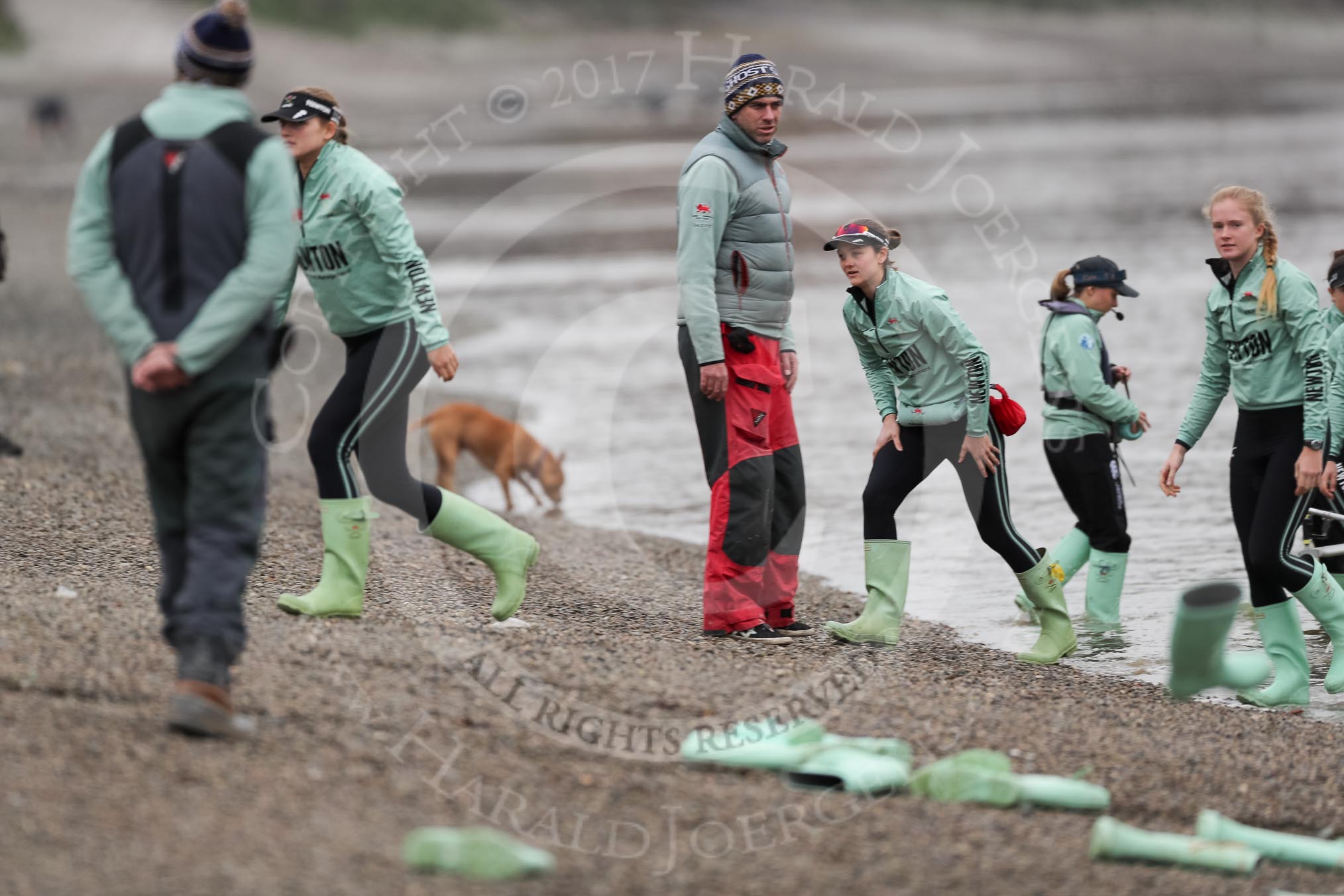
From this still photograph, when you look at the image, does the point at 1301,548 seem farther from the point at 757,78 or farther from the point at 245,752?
the point at 245,752

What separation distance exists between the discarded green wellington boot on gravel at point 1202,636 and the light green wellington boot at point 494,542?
2.54m

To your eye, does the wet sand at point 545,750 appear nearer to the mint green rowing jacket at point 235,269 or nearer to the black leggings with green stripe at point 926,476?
the black leggings with green stripe at point 926,476

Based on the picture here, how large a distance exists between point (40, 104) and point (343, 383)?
3914 cm

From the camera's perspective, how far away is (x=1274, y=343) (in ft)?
20.3

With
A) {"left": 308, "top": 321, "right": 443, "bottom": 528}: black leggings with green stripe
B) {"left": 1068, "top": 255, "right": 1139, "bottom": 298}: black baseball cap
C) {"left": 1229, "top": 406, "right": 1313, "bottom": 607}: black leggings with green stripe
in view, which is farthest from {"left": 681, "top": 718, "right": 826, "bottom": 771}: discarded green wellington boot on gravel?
{"left": 1068, "top": 255, "right": 1139, "bottom": 298}: black baseball cap

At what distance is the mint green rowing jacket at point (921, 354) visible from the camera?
6.54 m

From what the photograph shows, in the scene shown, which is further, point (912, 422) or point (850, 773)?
point (912, 422)

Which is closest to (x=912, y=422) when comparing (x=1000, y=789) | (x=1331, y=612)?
(x=1331, y=612)

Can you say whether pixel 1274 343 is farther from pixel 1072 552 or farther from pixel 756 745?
pixel 756 745

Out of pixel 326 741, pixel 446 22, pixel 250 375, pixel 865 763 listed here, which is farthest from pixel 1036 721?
pixel 446 22

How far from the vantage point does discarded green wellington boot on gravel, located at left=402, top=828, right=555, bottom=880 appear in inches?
160

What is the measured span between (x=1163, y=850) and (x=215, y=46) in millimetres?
3565

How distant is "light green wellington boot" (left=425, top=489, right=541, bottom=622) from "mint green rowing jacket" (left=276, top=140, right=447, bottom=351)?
74 cm

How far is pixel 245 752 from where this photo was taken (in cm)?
459
